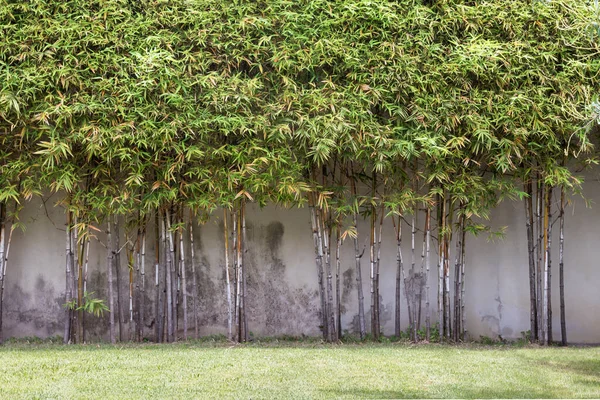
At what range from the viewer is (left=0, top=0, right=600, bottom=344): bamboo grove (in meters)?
5.42

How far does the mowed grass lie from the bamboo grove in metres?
0.59

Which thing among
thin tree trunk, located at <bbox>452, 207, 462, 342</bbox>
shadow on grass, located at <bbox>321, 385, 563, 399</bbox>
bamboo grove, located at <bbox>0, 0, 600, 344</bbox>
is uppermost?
bamboo grove, located at <bbox>0, 0, 600, 344</bbox>

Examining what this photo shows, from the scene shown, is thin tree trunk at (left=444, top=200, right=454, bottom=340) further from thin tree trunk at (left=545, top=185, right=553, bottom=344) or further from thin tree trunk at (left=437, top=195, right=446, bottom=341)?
thin tree trunk at (left=545, top=185, right=553, bottom=344)

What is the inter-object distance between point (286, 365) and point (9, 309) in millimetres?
2735

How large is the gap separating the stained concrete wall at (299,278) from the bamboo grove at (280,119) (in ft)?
1.11

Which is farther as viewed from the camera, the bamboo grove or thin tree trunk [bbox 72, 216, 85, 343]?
thin tree trunk [bbox 72, 216, 85, 343]

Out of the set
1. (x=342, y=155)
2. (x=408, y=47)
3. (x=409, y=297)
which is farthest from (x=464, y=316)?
(x=408, y=47)

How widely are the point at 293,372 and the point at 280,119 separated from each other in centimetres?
188

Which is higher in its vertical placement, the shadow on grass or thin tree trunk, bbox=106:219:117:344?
thin tree trunk, bbox=106:219:117:344

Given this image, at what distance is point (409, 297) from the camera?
250 inches

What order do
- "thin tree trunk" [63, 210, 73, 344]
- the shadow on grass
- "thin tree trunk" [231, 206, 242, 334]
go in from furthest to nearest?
1. "thin tree trunk" [231, 206, 242, 334]
2. "thin tree trunk" [63, 210, 73, 344]
3. the shadow on grass

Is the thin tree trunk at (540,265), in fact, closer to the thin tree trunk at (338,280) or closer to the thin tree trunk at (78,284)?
the thin tree trunk at (338,280)

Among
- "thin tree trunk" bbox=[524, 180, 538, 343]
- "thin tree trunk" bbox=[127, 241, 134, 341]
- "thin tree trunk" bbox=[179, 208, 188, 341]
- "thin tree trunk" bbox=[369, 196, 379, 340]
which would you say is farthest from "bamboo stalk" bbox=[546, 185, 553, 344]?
"thin tree trunk" bbox=[127, 241, 134, 341]

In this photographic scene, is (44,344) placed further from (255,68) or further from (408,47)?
(408,47)
